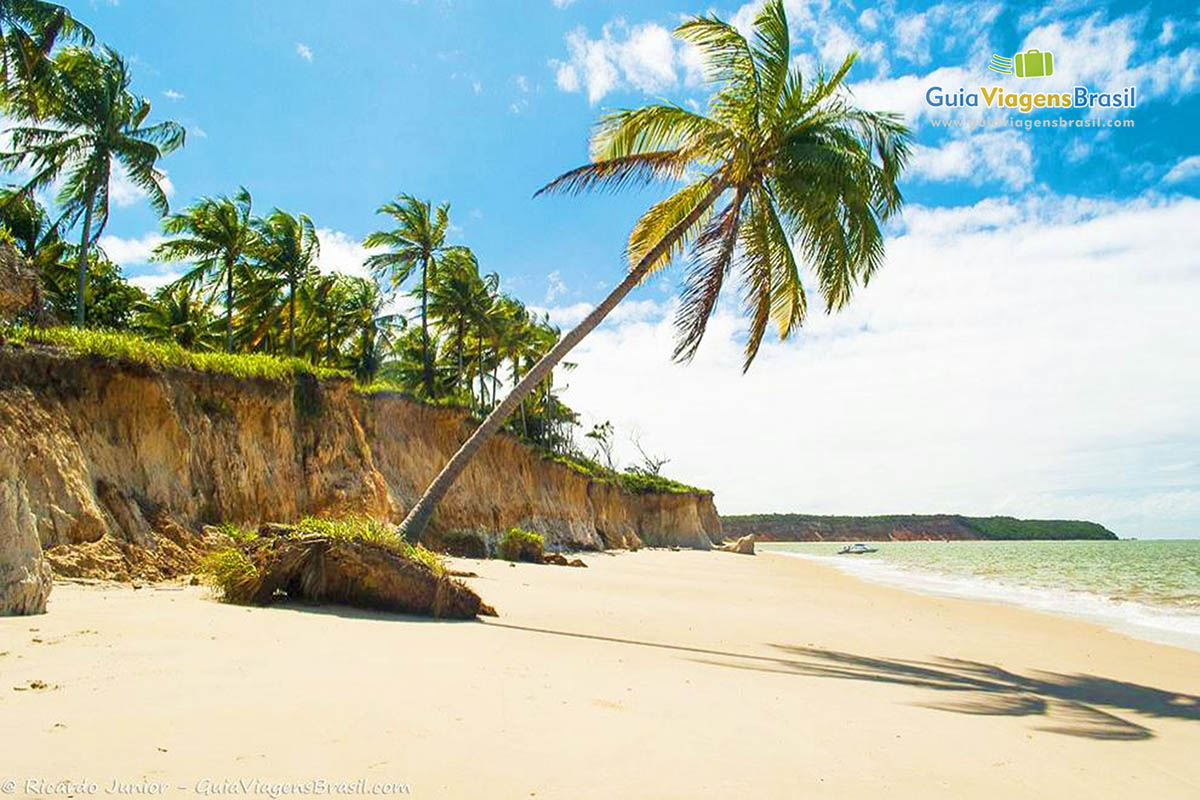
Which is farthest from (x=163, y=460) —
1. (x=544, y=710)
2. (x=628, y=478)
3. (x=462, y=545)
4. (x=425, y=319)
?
(x=628, y=478)

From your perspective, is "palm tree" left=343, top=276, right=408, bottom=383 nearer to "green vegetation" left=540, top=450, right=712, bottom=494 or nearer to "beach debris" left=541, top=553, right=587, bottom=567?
"green vegetation" left=540, top=450, right=712, bottom=494

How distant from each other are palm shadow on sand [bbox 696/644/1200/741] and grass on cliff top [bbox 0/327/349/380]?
10842 mm

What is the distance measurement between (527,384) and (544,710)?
6.33 meters

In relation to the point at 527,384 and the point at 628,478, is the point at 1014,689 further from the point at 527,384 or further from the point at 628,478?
the point at 628,478

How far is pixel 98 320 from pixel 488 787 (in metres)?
33.0

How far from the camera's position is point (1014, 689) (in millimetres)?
6316

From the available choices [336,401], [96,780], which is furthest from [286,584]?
[336,401]

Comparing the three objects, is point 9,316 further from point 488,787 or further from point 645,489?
point 645,489

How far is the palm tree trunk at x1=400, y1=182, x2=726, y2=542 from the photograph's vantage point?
9289mm

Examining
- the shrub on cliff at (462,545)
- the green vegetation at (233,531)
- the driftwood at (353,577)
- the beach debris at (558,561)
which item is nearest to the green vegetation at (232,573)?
the driftwood at (353,577)

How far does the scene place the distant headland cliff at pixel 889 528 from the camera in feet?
380

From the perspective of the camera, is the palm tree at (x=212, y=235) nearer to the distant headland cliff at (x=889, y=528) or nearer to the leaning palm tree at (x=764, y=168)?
the leaning palm tree at (x=764, y=168)

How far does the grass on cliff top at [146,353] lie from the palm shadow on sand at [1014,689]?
10.8 m

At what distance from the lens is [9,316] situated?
989cm
